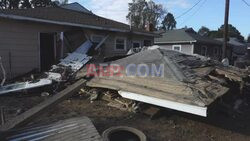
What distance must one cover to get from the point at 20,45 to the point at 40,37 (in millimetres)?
1121

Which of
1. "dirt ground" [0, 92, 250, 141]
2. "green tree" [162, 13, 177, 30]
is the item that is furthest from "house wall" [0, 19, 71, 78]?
"green tree" [162, 13, 177, 30]

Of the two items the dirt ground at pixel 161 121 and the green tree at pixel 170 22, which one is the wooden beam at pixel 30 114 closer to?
the dirt ground at pixel 161 121

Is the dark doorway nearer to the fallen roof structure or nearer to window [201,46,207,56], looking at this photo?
the fallen roof structure

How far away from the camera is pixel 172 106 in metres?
4.55

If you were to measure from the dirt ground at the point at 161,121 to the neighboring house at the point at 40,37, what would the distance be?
326 cm

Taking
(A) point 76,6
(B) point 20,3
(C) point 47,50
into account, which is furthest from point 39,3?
(C) point 47,50

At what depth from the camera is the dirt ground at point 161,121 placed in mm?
4400

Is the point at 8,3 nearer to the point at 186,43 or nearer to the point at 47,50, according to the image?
the point at 186,43

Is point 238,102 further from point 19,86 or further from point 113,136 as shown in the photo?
point 19,86

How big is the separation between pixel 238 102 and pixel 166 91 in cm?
336

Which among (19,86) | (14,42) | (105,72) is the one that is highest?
(14,42)

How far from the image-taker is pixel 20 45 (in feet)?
29.6

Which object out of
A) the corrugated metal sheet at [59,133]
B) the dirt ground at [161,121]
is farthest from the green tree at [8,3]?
the corrugated metal sheet at [59,133]

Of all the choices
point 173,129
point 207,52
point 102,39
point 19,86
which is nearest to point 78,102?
point 19,86
